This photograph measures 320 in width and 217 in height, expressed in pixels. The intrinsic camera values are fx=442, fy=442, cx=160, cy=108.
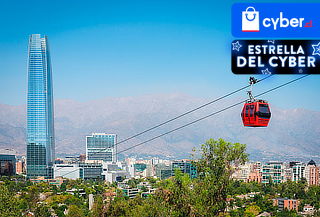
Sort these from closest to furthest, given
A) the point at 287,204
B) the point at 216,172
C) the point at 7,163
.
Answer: the point at 216,172, the point at 287,204, the point at 7,163

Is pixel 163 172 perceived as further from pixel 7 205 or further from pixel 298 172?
pixel 7 205

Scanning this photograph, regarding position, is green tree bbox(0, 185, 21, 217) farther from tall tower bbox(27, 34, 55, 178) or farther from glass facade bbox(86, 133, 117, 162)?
glass facade bbox(86, 133, 117, 162)

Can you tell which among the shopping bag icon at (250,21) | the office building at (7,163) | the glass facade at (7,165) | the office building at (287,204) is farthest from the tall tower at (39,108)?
the shopping bag icon at (250,21)

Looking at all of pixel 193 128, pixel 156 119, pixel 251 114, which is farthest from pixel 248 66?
pixel 156 119

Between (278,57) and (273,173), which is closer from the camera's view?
(278,57)

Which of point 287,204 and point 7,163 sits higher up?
point 7,163

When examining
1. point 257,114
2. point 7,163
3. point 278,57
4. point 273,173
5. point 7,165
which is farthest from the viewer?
point 7,163

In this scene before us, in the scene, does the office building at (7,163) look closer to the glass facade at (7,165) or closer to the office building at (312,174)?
the glass facade at (7,165)

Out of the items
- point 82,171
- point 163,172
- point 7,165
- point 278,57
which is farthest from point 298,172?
point 278,57
